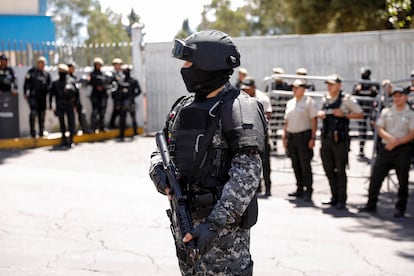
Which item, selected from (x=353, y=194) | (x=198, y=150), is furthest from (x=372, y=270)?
(x=353, y=194)

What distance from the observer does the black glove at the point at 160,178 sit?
370cm

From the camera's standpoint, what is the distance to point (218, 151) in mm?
3664

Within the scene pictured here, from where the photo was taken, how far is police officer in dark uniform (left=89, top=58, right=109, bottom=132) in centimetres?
1711

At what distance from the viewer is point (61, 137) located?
16.1 metres

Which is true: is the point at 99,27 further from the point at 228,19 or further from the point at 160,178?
the point at 160,178

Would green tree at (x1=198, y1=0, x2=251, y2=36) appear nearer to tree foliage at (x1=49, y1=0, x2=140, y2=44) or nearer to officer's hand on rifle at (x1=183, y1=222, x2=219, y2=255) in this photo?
tree foliage at (x1=49, y1=0, x2=140, y2=44)

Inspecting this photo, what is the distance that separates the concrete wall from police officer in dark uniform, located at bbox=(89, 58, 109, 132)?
166 cm

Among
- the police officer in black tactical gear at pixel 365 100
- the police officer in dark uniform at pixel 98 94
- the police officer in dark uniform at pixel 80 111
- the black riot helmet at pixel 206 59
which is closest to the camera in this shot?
the black riot helmet at pixel 206 59

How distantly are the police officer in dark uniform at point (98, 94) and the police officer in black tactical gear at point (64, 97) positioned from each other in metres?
1.24

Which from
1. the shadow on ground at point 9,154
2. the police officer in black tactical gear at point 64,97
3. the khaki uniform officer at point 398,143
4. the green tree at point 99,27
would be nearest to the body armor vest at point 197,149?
the khaki uniform officer at point 398,143

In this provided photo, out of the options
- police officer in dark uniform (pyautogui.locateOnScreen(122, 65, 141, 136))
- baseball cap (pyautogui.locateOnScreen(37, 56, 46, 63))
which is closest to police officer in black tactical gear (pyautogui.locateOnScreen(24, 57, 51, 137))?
baseball cap (pyautogui.locateOnScreen(37, 56, 46, 63))

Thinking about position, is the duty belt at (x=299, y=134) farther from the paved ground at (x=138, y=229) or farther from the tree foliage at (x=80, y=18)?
the tree foliage at (x=80, y=18)

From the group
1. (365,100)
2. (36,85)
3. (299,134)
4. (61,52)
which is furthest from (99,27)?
(299,134)

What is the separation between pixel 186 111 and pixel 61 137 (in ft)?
41.9
